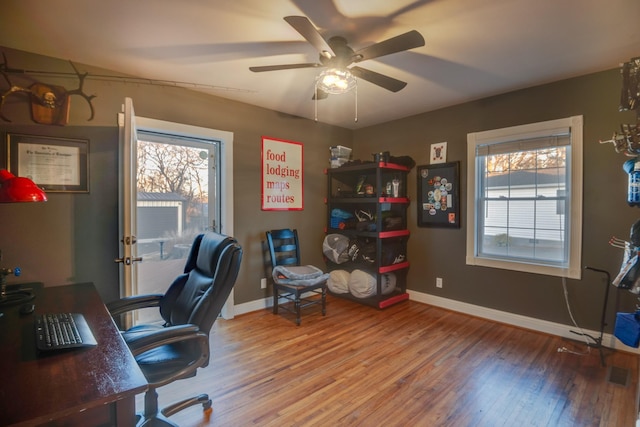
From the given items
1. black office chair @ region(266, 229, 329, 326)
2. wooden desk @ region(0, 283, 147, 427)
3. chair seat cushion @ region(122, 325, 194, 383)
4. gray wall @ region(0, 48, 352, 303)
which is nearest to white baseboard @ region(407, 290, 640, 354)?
black office chair @ region(266, 229, 329, 326)

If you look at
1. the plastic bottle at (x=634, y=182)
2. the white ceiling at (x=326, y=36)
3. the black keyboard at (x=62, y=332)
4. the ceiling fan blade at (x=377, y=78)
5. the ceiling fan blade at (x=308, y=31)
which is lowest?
the black keyboard at (x=62, y=332)

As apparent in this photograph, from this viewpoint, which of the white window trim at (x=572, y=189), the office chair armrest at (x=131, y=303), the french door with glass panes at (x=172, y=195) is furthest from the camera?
the french door with glass panes at (x=172, y=195)

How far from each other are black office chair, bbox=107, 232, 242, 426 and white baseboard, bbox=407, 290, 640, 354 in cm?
287

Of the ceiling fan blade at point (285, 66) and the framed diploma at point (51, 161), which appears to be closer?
the ceiling fan blade at point (285, 66)

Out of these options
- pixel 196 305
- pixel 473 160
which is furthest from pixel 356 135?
pixel 196 305

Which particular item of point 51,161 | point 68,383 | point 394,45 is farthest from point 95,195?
point 394,45

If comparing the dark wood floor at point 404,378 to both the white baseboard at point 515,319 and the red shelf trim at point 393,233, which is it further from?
the red shelf trim at point 393,233

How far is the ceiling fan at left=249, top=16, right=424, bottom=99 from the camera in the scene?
1.67 meters

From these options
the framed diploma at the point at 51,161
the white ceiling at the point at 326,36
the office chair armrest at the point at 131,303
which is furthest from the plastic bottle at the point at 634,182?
the framed diploma at the point at 51,161

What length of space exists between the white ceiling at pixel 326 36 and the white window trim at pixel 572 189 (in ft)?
1.44

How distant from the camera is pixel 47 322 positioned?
4.50 ft

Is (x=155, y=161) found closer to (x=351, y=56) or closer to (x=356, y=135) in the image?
(x=351, y=56)

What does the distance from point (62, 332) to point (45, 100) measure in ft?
6.60

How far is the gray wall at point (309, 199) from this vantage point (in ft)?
7.75
